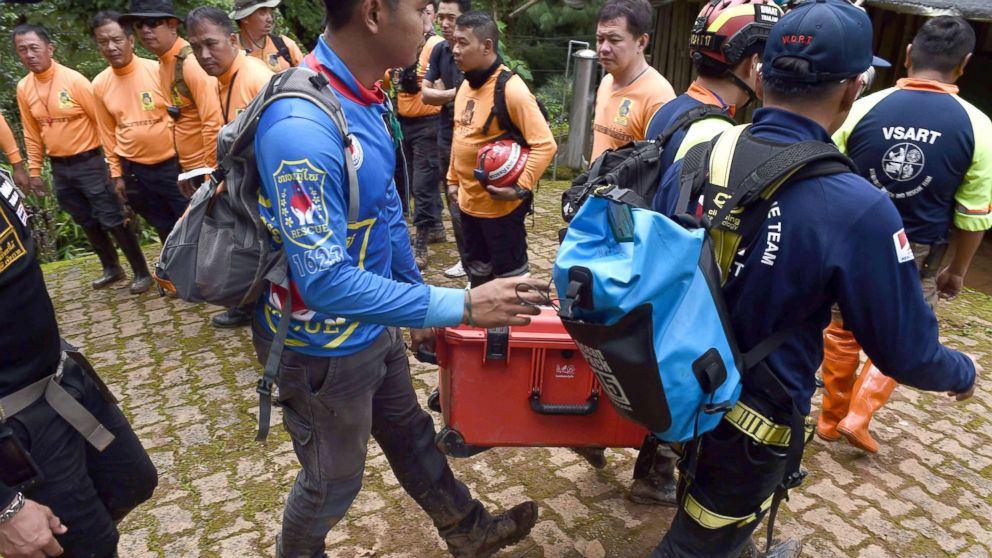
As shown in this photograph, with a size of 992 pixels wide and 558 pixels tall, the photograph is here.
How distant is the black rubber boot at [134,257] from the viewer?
664 cm

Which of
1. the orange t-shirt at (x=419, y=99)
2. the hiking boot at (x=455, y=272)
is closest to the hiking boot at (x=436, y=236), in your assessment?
the hiking boot at (x=455, y=272)

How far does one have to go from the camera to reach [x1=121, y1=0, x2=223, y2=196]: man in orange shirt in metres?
5.55

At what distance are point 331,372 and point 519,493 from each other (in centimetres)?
170

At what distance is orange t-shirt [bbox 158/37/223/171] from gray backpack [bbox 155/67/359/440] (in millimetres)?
3605

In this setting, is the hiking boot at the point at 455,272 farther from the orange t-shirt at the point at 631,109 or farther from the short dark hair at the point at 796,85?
the short dark hair at the point at 796,85

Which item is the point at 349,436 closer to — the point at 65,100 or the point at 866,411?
the point at 866,411

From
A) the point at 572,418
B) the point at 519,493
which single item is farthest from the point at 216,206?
the point at 519,493

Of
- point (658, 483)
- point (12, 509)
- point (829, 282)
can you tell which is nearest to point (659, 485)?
point (658, 483)

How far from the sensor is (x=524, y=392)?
8.39 ft

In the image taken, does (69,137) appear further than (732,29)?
Yes

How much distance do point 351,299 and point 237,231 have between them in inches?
Answer: 18.6

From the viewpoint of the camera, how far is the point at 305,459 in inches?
99.0

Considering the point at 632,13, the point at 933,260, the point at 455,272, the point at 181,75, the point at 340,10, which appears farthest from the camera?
the point at 455,272

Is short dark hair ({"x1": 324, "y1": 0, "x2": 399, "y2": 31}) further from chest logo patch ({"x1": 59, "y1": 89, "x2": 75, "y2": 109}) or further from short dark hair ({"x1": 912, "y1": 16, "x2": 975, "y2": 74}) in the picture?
chest logo patch ({"x1": 59, "y1": 89, "x2": 75, "y2": 109})
